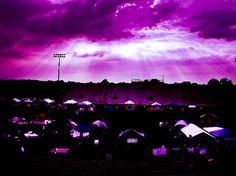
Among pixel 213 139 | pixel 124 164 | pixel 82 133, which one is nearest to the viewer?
pixel 124 164

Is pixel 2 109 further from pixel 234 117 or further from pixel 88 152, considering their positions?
pixel 234 117

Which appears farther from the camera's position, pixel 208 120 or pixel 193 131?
pixel 208 120

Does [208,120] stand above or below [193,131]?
below

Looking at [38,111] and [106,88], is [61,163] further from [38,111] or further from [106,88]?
[106,88]

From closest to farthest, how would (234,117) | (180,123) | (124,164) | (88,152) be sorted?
1. (124,164)
2. (88,152)
3. (180,123)
4. (234,117)

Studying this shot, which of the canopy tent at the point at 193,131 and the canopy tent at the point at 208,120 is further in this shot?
the canopy tent at the point at 208,120

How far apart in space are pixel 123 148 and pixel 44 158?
4.15m

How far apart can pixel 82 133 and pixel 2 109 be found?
66.0 feet

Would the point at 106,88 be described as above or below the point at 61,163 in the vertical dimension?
above

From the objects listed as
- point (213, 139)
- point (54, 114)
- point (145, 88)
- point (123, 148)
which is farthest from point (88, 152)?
point (145, 88)

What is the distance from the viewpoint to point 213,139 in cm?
Result: 1465

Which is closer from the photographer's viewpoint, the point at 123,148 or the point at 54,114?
the point at 123,148

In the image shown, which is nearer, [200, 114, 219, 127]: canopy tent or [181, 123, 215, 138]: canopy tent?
[181, 123, 215, 138]: canopy tent

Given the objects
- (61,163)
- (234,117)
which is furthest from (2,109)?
(234,117)
